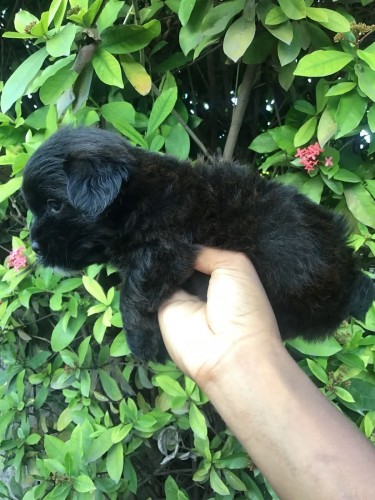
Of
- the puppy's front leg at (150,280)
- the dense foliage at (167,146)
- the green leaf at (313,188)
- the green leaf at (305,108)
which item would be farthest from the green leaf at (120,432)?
the green leaf at (305,108)

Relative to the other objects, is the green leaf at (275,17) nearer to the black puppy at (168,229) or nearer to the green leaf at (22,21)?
the black puppy at (168,229)

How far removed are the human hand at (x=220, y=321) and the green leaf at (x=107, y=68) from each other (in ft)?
2.23

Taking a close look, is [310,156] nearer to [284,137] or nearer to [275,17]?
[284,137]

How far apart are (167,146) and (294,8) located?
1.84ft

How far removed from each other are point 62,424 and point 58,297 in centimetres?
49

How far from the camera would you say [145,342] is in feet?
4.30

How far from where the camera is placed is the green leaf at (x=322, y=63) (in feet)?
4.93

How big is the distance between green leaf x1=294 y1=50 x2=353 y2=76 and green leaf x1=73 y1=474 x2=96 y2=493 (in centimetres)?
138

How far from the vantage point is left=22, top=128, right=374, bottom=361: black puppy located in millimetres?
1219

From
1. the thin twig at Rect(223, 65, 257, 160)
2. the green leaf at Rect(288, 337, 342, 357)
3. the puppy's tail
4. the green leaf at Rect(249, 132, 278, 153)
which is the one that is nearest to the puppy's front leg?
the puppy's tail

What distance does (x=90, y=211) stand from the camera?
46.8 inches

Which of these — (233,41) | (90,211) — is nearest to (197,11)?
(233,41)

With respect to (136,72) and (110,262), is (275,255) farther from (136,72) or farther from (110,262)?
(136,72)

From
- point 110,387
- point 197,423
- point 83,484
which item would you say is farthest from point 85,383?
point 197,423
